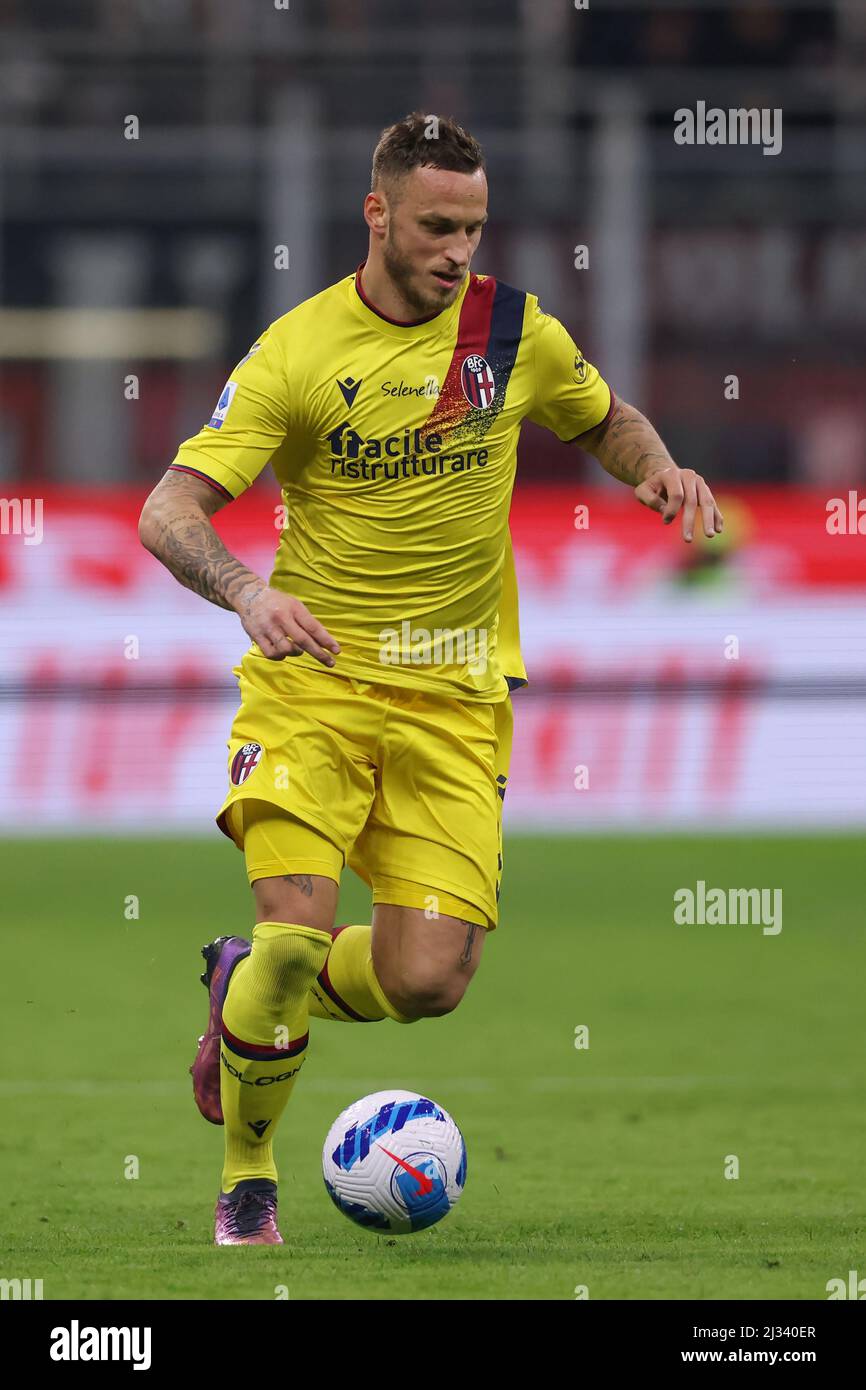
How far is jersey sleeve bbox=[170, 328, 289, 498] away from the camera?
4906 millimetres

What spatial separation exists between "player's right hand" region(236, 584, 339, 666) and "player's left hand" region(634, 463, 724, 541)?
99 cm

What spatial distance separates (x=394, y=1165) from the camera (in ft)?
16.1

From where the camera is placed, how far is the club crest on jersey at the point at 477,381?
17.1ft

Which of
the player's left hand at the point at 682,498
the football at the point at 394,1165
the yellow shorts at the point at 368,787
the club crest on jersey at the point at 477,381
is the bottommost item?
the football at the point at 394,1165

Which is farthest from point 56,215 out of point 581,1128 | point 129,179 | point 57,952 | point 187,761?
point 581,1128

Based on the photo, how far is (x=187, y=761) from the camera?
1245 centimetres

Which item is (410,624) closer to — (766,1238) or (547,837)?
(766,1238)

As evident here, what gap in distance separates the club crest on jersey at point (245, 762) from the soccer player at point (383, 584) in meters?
0.01

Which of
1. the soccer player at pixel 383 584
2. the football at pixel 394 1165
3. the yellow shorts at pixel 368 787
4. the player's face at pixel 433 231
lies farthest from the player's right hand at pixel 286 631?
the football at pixel 394 1165

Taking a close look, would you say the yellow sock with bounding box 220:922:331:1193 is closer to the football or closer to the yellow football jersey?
the football

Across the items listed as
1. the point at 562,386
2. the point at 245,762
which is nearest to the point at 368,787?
the point at 245,762

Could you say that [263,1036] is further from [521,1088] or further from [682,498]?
[521,1088]

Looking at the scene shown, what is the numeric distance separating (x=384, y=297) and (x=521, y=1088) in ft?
9.70

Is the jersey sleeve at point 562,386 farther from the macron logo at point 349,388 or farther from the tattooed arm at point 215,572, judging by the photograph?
the tattooed arm at point 215,572
